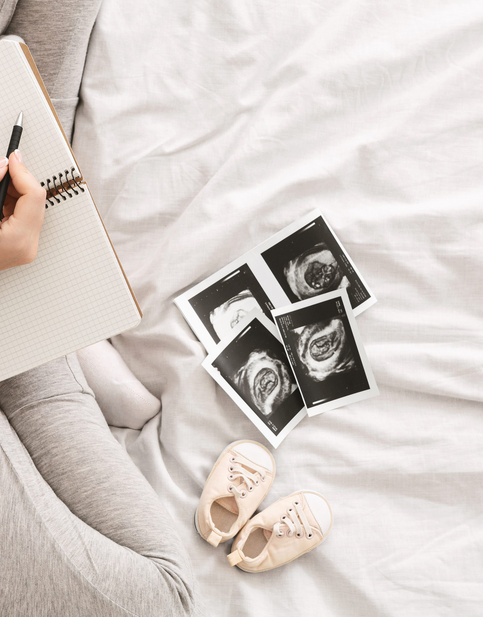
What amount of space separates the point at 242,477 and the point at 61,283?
0.51 m

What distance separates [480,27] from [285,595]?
1211 mm

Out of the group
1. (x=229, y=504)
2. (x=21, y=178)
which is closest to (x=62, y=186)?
(x=21, y=178)

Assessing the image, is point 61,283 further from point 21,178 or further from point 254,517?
point 254,517

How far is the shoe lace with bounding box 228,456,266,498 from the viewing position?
3.17 feet

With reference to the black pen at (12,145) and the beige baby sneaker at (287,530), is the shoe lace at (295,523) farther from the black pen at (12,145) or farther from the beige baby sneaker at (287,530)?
the black pen at (12,145)

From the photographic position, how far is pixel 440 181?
1.05 metres

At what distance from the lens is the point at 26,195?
0.68 m

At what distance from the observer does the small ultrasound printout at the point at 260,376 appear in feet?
3.30

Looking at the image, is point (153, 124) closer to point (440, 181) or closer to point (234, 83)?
point (234, 83)

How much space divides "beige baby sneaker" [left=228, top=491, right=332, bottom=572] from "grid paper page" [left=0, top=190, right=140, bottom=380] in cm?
50

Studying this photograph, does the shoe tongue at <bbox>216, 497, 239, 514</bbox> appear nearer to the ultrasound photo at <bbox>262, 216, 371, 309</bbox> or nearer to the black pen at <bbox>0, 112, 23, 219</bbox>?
the ultrasound photo at <bbox>262, 216, 371, 309</bbox>

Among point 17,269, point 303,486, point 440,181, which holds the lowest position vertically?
point 303,486

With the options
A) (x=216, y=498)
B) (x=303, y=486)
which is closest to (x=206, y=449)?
(x=216, y=498)

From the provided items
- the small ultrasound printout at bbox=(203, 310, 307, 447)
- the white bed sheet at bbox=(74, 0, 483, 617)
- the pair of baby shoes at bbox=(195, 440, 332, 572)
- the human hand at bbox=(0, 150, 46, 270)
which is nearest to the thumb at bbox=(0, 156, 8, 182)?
the human hand at bbox=(0, 150, 46, 270)
